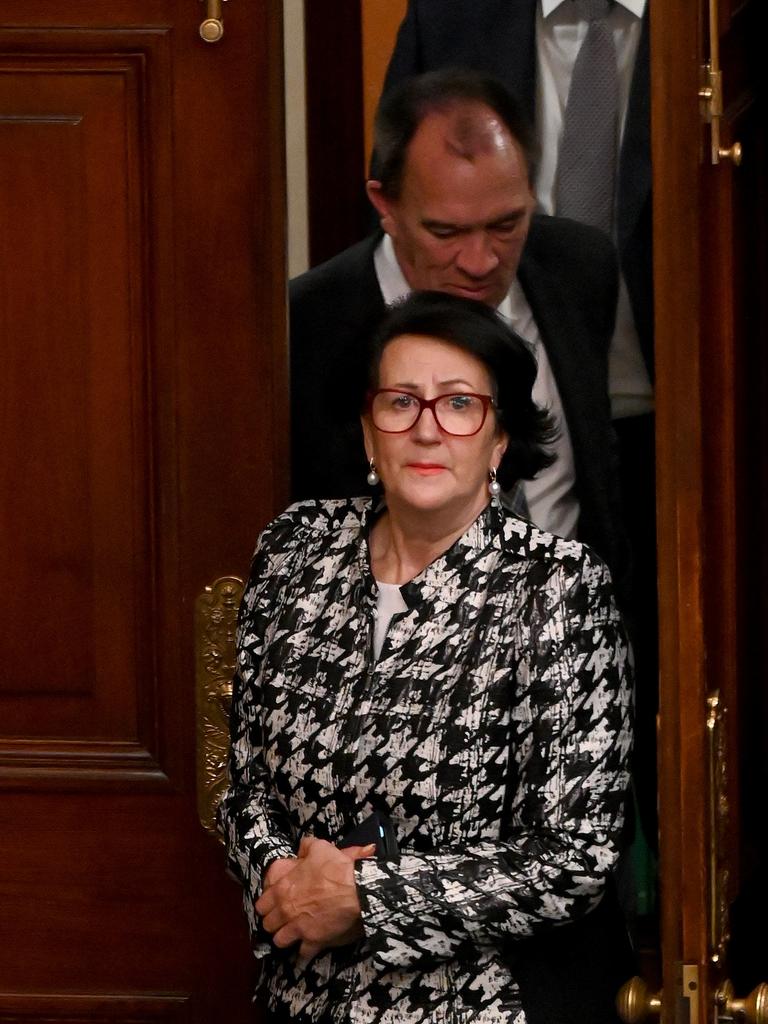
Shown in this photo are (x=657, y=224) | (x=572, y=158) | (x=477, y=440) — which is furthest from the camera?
(x=572, y=158)

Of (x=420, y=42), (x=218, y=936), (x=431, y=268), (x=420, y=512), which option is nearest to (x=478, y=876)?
(x=420, y=512)

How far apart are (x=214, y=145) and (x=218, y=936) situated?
1194mm

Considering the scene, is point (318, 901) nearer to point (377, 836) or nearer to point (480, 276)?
point (377, 836)

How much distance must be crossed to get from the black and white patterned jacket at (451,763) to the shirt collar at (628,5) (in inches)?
46.8

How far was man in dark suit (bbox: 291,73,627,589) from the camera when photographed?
8.84 ft

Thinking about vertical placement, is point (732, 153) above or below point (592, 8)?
below

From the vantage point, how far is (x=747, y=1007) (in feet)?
6.53

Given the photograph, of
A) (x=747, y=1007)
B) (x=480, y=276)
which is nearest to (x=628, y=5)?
(x=480, y=276)

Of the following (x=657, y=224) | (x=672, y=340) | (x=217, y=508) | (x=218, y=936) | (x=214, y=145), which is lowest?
(x=218, y=936)

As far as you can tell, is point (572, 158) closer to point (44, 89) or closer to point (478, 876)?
point (44, 89)

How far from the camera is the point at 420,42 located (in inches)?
116

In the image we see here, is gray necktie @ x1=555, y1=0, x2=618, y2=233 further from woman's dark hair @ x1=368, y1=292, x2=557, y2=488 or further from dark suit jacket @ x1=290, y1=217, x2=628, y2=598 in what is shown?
woman's dark hair @ x1=368, y1=292, x2=557, y2=488

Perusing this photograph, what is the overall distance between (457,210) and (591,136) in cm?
38

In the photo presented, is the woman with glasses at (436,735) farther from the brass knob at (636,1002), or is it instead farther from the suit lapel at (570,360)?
the suit lapel at (570,360)
